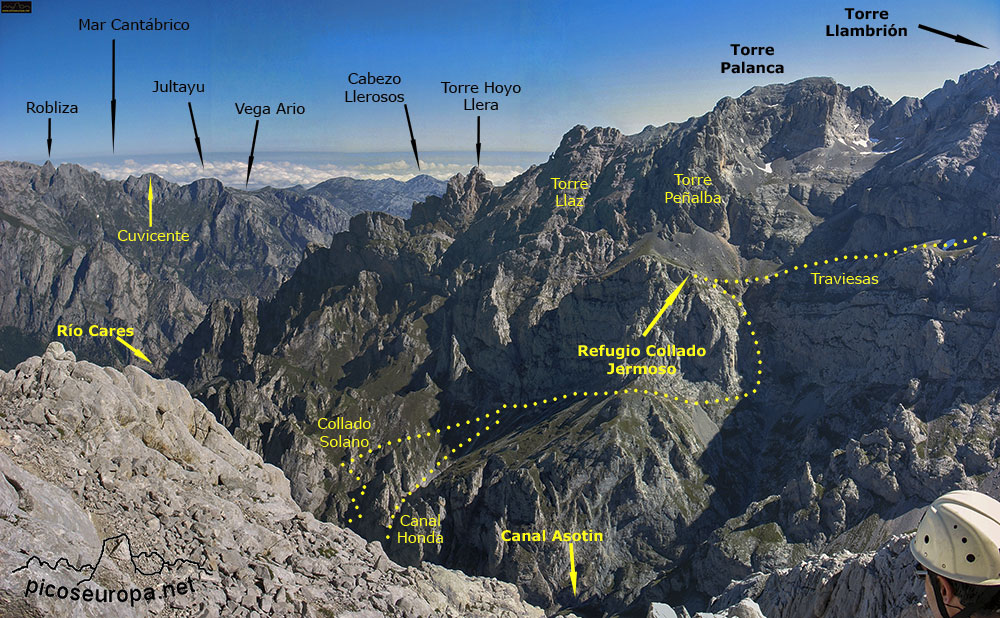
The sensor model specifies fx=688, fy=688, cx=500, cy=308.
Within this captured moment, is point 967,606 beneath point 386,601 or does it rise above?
above

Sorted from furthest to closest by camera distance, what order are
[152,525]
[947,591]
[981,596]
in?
[152,525] → [947,591] → [981,596]

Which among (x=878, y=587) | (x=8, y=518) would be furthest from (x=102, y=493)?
(x=878, y=587)

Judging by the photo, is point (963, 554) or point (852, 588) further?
point (852, 588)

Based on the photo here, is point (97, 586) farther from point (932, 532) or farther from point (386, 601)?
point (932, 532)

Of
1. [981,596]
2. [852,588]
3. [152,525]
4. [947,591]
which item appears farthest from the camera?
[852,588]

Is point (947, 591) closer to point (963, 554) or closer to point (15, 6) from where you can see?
point (963, 554)

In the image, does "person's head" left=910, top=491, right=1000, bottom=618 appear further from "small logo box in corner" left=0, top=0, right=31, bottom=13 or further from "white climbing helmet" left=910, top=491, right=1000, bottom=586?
"small logo box in corner" left=0, top=0, right=31, bottom=13

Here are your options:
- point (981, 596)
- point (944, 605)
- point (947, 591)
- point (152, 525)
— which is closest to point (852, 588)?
point (152, 525)

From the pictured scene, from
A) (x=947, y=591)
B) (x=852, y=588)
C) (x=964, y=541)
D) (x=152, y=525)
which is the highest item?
(x=964, y=541)
